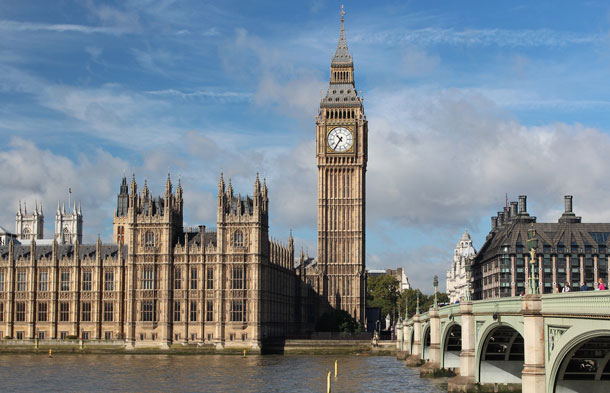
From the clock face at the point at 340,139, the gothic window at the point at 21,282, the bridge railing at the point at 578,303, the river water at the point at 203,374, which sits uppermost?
the clock face at the point at 340,139

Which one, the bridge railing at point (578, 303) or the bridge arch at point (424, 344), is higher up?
the bridge railing at point (578, 303)

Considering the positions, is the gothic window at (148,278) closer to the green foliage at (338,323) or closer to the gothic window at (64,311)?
the gothic window at (64,311)

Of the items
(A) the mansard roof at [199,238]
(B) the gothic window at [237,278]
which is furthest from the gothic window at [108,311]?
(B) the gothic window at [237,278]

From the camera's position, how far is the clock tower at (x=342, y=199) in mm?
163875

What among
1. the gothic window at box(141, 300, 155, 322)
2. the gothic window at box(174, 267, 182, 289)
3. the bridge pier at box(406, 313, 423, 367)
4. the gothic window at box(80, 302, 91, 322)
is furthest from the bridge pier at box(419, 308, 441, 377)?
the gothic window at box(80, 302, 91, 322)

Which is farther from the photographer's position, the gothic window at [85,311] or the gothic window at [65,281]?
the gothic window at [65,281]

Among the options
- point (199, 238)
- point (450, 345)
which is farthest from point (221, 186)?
point (450, 345)

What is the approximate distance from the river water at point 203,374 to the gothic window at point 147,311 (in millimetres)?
9106

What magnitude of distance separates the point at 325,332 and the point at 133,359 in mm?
37754

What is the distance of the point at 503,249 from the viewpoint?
15312cm

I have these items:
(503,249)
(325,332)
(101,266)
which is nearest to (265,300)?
(325,332)

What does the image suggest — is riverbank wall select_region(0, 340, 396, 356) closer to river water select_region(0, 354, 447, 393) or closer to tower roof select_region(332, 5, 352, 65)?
river water select_region(0, 354, 447, 393)

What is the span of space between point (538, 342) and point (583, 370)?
3371 mm

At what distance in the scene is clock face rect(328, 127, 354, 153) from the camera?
6673 inches
